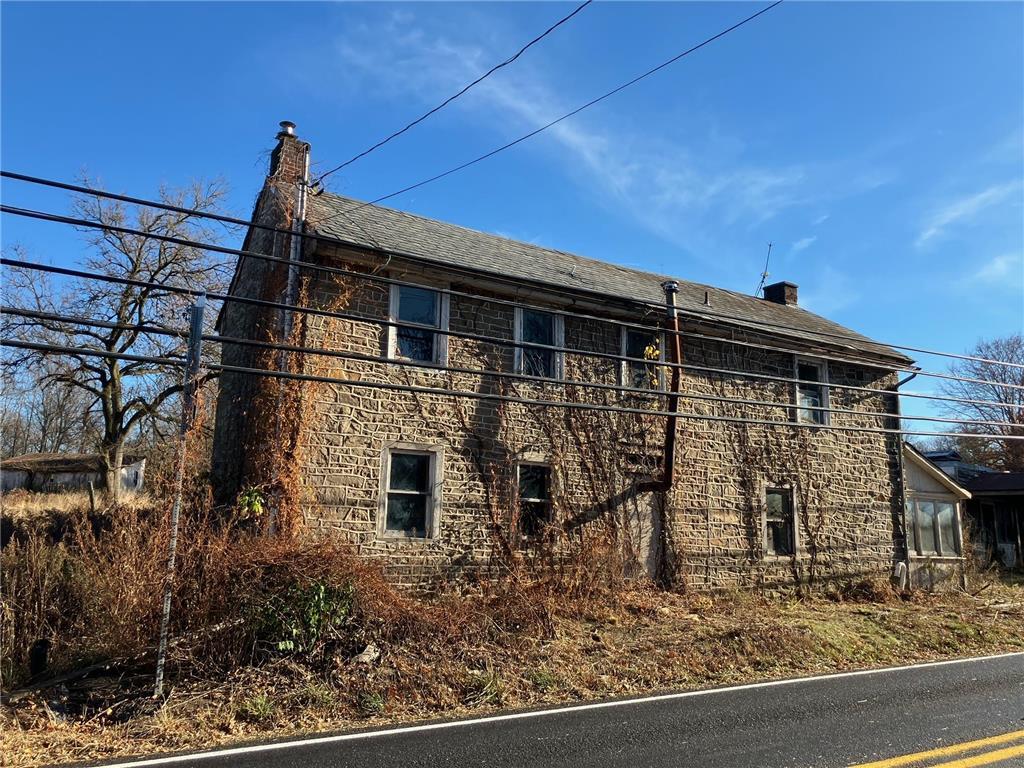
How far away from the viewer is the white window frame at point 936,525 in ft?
63.2

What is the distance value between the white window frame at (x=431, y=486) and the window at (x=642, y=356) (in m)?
4.25

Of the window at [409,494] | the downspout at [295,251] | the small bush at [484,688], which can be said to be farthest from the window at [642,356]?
the small bush at [484,688]

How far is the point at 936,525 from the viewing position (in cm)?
1989

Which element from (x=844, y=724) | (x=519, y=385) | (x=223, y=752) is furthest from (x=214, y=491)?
(x=844, y=724)

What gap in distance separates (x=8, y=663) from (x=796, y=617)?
1161 centimetres

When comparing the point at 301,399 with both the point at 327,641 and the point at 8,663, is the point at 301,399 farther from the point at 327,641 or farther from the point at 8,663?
the point at 8,663

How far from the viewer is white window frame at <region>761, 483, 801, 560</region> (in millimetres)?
15883

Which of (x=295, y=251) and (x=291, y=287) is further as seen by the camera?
(x=295, y=251)

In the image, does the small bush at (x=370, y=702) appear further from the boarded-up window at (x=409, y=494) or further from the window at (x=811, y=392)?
the window at (x=811, y=392)

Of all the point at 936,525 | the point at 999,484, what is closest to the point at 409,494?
the point at 936,525

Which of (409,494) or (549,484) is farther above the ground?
(549,484)

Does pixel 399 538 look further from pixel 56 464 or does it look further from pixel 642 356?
pixel 56 464

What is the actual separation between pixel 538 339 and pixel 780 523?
7031 millimetres

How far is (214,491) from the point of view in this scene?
12.4 meters
